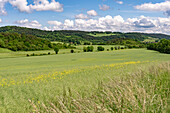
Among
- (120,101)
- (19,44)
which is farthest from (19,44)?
(120,101)

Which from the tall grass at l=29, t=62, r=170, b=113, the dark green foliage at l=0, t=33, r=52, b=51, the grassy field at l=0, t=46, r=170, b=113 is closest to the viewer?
the tall grass at l=29, t=62, r=170, b=113

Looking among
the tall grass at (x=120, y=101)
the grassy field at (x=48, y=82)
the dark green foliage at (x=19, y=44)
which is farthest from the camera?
the dark green foliage at (x=19, y=44)

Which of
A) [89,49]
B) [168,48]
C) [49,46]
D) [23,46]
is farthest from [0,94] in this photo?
[49,46]

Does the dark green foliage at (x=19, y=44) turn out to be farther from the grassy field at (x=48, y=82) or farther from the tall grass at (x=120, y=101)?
the tall grass at (x=120, y=101)

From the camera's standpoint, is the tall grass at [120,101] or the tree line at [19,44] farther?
the tree line at [19,44]

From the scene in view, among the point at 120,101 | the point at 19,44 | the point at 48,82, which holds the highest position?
the point at 120,101

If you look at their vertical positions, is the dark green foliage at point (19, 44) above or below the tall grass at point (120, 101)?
below

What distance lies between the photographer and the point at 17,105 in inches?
218

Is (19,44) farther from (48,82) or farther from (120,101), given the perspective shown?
(120,101)

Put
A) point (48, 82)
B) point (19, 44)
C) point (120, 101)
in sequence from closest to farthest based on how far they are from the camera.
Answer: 1. point (120, 101)
2. point (48, 82)
3. point (19, 44)

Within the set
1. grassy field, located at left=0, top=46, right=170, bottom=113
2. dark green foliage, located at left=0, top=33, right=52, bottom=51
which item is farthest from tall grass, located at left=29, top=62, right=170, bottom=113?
dark green foliage, located at left=0, top=33, right=52, bottom=51

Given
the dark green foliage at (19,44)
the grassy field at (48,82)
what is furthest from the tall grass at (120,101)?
the dark green foliage at (19,44)

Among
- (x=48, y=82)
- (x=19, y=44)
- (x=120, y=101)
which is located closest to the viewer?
(x=120, y=101)

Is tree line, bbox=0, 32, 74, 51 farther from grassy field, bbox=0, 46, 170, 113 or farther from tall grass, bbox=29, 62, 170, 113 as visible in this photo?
tall grass, bbox=29, 62, 170, 113
